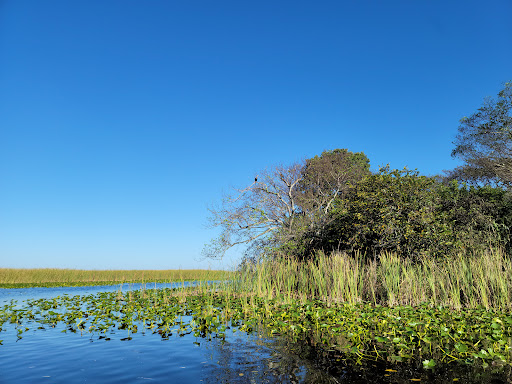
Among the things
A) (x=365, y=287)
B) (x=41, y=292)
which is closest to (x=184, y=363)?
(x=365, y=287)

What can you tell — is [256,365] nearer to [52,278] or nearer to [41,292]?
[41,292]

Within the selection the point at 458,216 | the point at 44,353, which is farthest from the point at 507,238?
the point at 44,353

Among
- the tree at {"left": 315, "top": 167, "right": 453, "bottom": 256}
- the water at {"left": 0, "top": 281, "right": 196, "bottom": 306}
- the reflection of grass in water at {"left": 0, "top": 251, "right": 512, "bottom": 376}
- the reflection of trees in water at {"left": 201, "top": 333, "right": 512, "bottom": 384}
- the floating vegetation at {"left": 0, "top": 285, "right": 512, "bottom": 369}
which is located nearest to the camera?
the reflection of trees in water at {"left": 201, "top": 333, "right": 512, "bottom": 384}

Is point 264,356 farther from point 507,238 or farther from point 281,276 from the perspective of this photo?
point 507,238

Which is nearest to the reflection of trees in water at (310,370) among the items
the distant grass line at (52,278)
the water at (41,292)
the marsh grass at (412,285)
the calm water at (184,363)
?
the calm water at (184,363)

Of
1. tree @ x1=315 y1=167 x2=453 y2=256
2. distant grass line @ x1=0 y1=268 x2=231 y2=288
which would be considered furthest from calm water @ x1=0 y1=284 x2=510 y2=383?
distant grass line @ x1=0 y1=268 x2=231 y2=288

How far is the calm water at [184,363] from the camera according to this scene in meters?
4.05

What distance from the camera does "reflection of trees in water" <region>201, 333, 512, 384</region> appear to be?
13.0 feet

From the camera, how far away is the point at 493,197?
623 inches

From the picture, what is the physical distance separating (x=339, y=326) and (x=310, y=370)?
2.27 metres

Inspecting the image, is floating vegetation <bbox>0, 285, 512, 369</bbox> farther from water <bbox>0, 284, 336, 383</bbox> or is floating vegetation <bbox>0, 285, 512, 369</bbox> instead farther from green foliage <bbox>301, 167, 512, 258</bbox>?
green foliage <bbox>301, 167, 512, 258</bbox>

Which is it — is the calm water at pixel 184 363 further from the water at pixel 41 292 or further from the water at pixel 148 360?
the water at pixel 41 292

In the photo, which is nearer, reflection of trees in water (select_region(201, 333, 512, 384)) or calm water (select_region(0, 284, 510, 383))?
reflection of trees in water (select_region(201, 333, 512, 384))

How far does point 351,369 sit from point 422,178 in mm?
8977
